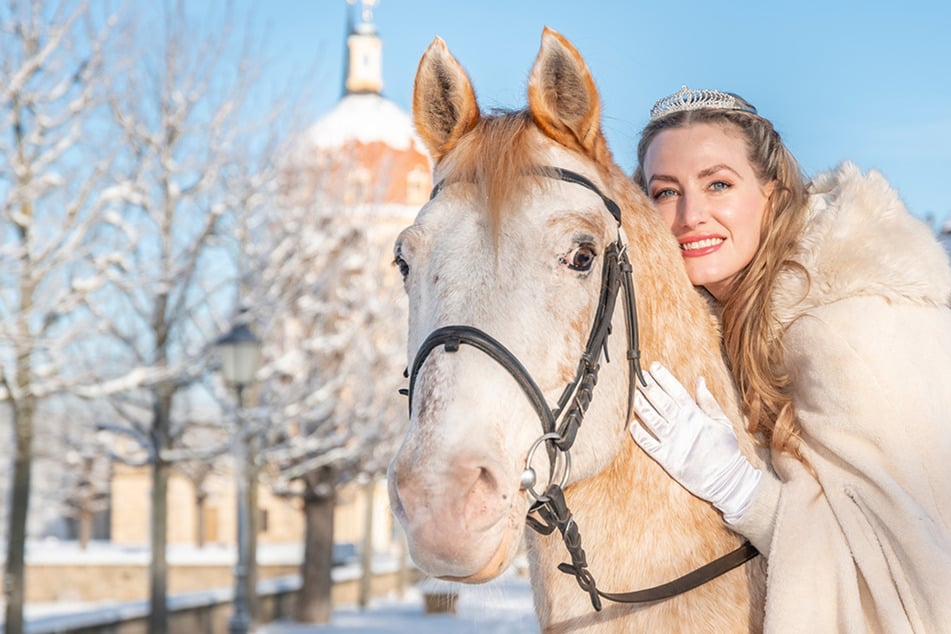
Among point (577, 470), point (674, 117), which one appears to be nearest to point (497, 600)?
point (577, 470)

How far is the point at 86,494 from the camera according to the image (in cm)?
4275

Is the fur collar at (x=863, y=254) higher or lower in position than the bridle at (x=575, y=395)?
higher

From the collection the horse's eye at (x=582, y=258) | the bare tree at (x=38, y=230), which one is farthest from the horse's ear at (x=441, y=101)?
the bare tree at (x=38, y=230)

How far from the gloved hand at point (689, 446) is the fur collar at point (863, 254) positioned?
1.43ft

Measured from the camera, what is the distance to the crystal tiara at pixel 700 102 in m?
3.17

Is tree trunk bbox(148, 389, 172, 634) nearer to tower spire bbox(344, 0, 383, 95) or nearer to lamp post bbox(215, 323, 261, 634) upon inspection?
lamp post bbox(215, 323, 261, 634)

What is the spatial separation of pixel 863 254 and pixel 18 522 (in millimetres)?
11071

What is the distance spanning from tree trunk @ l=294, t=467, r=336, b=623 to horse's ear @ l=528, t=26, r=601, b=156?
60.3 ft

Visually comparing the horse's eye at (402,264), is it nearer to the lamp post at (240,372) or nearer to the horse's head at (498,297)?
the horse's head at (498,297)

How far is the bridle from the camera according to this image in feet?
7.09

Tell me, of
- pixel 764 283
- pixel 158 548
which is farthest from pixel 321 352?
pixel 764 283

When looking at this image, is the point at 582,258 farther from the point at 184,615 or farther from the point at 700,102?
the point at 184,615

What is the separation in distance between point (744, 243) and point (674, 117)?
0.46 meters

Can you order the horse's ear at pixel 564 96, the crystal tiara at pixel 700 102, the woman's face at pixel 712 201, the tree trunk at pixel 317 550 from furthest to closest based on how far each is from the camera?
1. the tree trunk at pixel 317 550
2. the crystal tiara at pixel 700 102
3. the woman's face at pixel 712 201
4. the horse's ear at pixel 564 96
